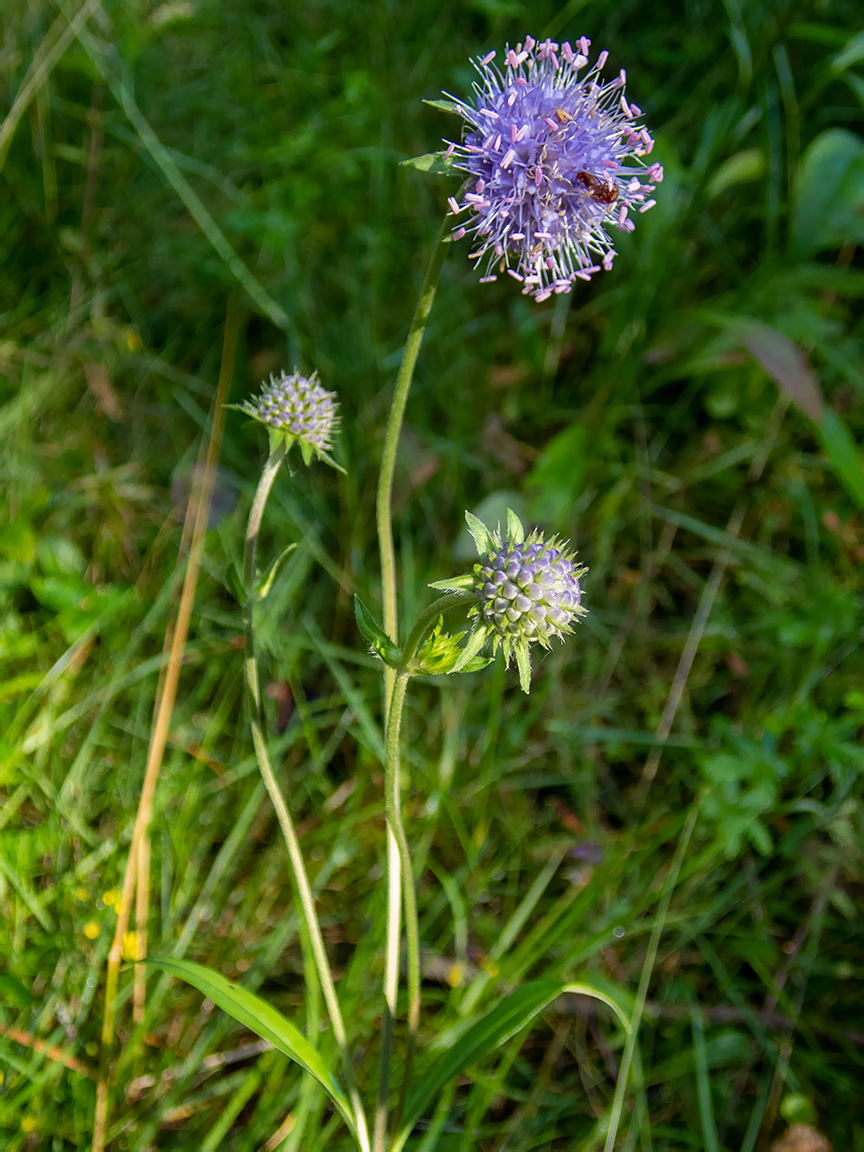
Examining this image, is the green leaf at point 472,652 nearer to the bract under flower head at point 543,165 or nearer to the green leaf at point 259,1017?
the bract under flower head at point 543,165

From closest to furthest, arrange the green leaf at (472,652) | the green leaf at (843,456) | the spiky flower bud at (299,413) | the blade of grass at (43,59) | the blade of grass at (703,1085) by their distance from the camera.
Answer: the green leaf at (472,652) → the spiky flower bud at (299,413) → the blade of grass at (703,1085) → the green leaf at (843,456) → the blade of grass at (43,59)

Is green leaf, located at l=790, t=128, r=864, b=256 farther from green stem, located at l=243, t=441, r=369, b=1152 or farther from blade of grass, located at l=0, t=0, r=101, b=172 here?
blade of grass, located at l=0, t=0, r=101, b=172

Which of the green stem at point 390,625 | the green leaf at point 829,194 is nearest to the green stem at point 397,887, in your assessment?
the green stem at point 390,625

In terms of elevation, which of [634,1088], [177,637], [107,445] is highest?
[107,445]

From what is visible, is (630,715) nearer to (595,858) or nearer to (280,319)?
(595,858)

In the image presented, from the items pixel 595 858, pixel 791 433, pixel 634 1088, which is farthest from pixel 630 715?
pixel 791 433

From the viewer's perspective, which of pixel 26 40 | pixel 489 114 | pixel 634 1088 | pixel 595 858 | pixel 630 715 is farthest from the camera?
pixel 26 40
